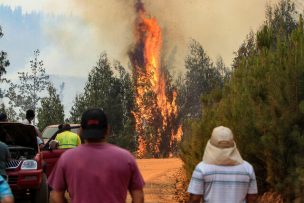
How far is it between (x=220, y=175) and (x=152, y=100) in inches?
1834

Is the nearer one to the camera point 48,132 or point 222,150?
point 222,150

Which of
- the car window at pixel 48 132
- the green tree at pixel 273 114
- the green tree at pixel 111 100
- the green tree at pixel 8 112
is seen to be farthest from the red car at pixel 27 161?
the green tree at pixel 111 100

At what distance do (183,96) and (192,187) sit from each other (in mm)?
53832

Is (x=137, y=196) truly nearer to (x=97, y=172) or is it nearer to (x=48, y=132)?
(x=97, y=172)

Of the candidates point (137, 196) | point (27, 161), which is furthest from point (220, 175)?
point (27, 161)

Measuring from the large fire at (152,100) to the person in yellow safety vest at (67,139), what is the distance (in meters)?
33.4

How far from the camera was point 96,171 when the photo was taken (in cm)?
394

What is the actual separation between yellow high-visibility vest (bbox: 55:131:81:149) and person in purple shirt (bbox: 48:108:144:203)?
25.0 ft

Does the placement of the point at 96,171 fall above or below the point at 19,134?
below

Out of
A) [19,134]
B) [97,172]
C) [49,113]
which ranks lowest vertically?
[97,172]

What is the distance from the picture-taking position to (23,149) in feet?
36.8

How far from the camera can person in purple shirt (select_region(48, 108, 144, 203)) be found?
3.93 meters

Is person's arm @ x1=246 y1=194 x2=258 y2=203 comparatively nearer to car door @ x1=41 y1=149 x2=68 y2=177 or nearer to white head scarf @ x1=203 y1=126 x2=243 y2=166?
white head scarf @ x1=203 y1=126 x2=243 y2=166

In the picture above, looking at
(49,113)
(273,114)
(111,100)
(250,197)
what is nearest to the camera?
(250,197)
